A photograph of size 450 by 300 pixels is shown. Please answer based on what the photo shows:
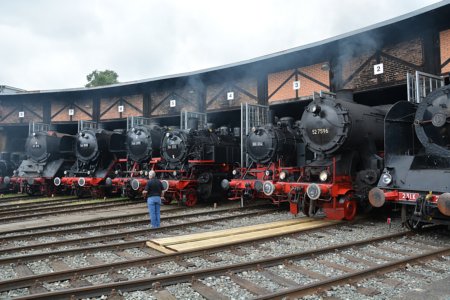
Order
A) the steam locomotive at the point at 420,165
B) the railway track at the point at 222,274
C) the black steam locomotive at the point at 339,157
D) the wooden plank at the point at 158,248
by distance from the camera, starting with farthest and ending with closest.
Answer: the black steam locomotive at the point at 339,157 < the steam locomotive at the point at 420,165 < the wooden plank at the point at 158,248 < the railway track at the point at 222,274

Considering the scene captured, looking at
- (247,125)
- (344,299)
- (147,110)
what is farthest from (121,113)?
(344,299)

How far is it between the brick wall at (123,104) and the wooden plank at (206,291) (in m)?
15.1

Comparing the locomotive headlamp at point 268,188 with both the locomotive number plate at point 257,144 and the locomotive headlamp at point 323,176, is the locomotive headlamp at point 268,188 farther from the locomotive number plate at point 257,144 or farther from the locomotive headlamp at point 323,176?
the locomotive number plate at point 257,144

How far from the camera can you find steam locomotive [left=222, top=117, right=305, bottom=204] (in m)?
10.5

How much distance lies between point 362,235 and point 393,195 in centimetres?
105

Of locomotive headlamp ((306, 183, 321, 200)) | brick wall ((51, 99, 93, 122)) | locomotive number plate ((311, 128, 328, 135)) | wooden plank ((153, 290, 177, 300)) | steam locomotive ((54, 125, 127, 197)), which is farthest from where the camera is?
brick wall ((51, 99, 93, 122))

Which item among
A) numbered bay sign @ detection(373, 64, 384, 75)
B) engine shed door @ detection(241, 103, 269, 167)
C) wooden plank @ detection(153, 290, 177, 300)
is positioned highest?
numbered bay sign @ detection(373, 64, 384, 75)

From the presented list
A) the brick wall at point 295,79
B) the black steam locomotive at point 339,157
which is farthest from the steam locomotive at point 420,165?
the brick wall at point 295,79

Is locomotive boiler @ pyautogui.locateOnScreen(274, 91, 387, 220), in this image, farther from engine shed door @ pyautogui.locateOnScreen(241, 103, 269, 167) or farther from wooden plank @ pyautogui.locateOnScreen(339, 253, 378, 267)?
engine shed door @ pyautogui.locateOnScreen(241, 103, 269, 167)

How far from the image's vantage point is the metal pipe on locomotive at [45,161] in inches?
619

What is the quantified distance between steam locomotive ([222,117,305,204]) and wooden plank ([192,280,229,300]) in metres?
5.74

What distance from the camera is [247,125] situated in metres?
12.8

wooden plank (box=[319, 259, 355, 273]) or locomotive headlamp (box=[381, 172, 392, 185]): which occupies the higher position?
locomotive headlamp (box=[381, 172, 392, 185])

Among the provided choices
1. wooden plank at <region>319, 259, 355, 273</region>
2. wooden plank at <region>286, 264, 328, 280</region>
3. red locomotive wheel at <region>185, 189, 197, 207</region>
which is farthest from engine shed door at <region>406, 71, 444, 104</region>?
red locomotive wheel at <region>185, 189, 197, 207</region>
